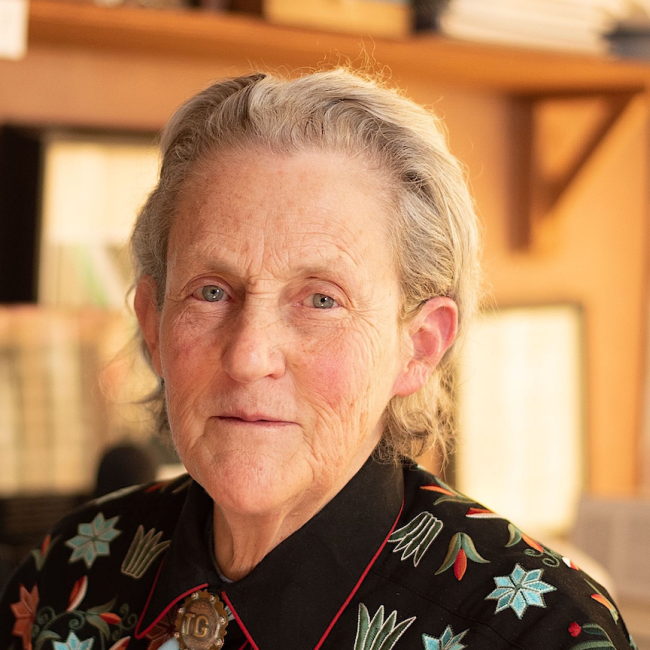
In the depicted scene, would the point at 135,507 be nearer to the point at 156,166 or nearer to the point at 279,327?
the point at 279,327

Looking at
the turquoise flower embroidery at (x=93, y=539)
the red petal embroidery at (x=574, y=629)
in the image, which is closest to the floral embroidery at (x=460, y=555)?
the red petal embroidery at (x=574, y=629)

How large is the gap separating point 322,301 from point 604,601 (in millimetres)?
427

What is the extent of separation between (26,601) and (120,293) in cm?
90

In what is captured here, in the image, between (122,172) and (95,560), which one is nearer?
(95,560)

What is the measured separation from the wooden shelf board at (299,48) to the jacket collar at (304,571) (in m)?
0.89

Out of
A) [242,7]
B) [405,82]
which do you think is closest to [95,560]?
[242,7]

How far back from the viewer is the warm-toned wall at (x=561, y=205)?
201 cm

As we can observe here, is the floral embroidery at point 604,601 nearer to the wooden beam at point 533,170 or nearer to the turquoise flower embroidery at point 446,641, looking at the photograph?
the turquoise flower embroidery at point 446,641

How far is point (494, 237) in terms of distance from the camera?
254cm

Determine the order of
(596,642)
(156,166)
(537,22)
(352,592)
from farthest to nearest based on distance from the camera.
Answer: (537,22)
(156,166)
(352,592)
(596,642)

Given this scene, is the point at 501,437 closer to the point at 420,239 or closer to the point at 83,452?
the point at 83,452

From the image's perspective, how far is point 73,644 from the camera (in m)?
1.17

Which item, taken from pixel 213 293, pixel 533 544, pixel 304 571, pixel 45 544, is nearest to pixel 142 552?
pixel 45 544

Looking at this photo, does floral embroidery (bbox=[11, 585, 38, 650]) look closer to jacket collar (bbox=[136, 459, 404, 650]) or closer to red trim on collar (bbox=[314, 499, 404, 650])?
jacket collar (bbox=[136, 459, 404, 650])
